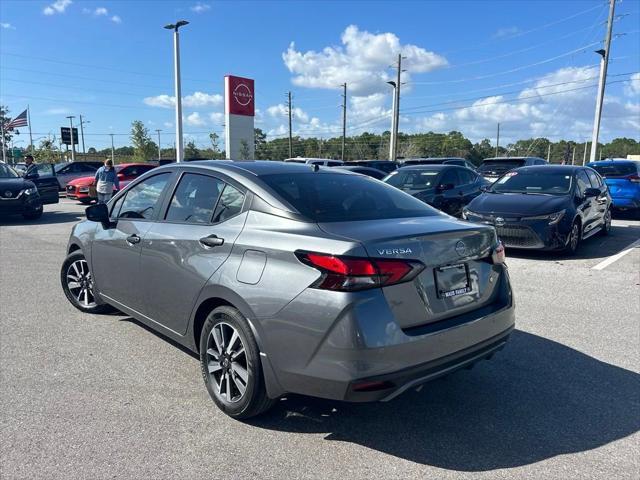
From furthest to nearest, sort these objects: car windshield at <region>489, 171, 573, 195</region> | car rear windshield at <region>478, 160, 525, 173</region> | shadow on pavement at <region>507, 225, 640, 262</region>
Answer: car rear windshield at <region>478, 160, 525, 173</region>, car windshield at <region>489, 171, 573, 195</region>, shadow on pavement at <region>507, 225, 640, 262</region>

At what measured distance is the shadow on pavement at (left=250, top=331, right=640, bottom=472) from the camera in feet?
9.13

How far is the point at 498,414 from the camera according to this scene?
3174 mm

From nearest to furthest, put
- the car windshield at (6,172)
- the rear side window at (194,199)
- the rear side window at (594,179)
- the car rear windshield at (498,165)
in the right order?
the rear side window at (194,199) < the rear side window at (594,179) < the car windshield at (6,172) < the car rear windshield at (498,165)

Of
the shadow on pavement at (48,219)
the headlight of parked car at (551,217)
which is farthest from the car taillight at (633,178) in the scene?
the shadow on pavement at (48,219)

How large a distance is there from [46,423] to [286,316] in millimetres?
1735

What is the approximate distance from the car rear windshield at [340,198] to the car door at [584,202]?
619 cm

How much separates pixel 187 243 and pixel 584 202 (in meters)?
7.85

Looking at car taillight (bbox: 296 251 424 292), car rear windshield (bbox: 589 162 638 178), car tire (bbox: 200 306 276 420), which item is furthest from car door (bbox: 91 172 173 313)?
car rear windshield (bbox: 589 162 638 178)

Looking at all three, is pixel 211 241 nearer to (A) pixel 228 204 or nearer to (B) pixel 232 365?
(A) pixel 228 204

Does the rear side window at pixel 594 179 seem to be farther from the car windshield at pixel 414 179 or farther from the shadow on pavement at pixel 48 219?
the shadow on pavement at pixel 48 219

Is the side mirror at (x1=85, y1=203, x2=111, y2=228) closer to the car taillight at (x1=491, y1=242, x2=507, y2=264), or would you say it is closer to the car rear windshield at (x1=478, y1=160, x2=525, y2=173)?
the car taillight at (x1=491, y1=242, x2=507, y2=264)

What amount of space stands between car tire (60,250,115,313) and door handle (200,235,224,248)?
238cm

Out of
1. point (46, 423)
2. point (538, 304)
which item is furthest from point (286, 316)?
point (538, 304)

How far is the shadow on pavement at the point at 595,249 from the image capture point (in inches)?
333
